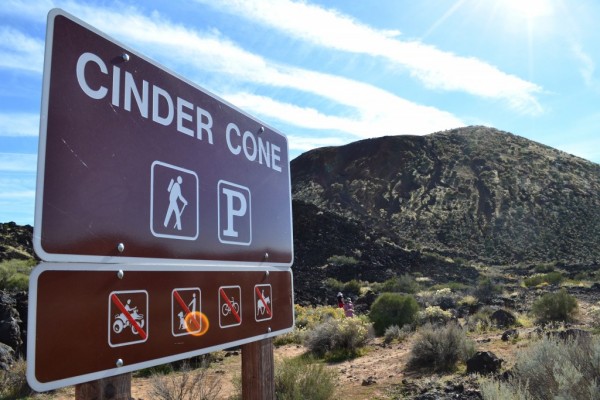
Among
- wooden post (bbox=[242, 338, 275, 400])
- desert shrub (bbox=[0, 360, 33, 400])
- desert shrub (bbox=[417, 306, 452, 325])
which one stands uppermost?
wooden post (bbox=[242, 338, 275, 400])

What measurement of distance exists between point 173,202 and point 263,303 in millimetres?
1096

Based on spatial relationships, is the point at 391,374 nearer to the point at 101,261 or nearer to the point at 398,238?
the point at 101,261

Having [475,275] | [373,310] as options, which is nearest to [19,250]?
[373,310]

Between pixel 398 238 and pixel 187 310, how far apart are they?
53.9 meters

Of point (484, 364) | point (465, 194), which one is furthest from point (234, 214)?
point (465, 194)

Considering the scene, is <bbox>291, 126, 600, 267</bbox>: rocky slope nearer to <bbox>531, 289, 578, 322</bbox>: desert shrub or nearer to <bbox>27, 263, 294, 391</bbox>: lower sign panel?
<bbox>531, 289, 578, 322</bbox>: desert shrub

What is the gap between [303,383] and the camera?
793 cm

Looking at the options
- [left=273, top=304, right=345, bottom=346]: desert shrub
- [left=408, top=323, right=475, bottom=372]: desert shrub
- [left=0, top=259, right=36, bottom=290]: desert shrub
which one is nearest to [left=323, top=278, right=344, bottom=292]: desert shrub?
[left=273, top=304, right=345, bottom=346]: desert shrub

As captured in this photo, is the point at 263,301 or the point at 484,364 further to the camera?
the point at 484,364

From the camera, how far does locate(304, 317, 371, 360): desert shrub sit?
13102mm

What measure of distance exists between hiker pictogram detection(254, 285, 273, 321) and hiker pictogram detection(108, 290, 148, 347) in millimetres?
1042

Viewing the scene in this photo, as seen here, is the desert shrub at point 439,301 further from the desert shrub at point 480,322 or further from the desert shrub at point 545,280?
the desert shrub at point 545,280

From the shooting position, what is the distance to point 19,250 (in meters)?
37.7

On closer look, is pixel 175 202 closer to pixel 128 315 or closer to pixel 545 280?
pixel 128 315
